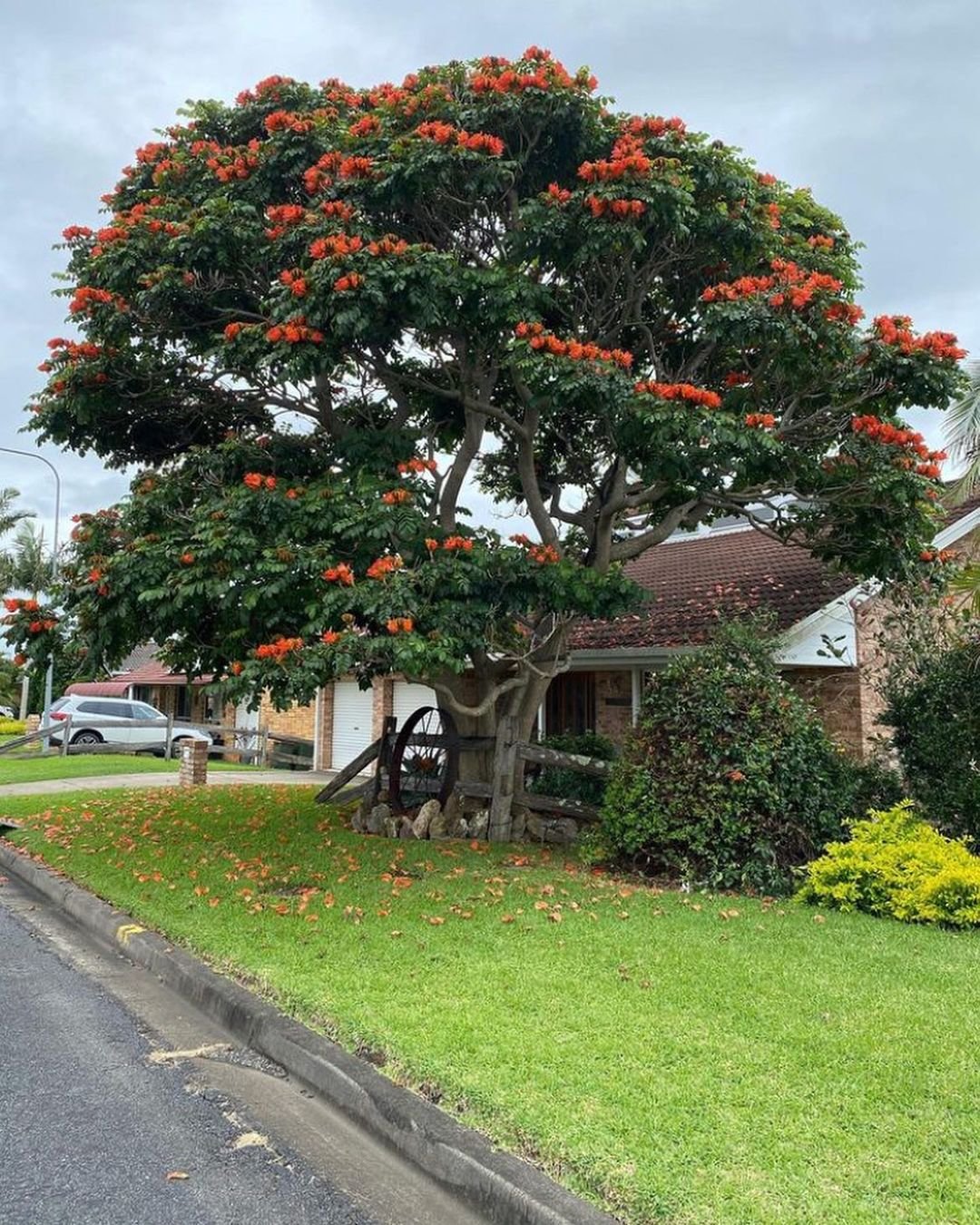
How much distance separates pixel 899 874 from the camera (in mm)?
7012

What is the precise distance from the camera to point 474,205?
8938 mm

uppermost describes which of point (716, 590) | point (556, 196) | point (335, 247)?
point (556, 196)

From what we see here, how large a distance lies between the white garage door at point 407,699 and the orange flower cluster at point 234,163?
12.5 m

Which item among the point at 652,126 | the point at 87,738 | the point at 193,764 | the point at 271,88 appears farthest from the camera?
the point at 87,738

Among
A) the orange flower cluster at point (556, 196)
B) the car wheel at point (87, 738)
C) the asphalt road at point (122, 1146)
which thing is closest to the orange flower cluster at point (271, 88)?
the orange flower cluster at point (556, 196)

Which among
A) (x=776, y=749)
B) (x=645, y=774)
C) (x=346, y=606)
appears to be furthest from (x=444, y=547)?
(x=776, y=749)

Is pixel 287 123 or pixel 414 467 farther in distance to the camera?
pixel 287 123

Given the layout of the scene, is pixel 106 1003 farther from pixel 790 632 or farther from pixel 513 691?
pixel 790 632

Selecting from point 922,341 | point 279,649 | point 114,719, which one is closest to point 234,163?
point 279,649

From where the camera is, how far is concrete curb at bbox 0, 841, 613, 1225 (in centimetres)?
325

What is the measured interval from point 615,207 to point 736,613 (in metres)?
5.11

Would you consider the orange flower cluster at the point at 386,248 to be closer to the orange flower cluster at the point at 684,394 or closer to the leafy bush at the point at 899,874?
the orange flower cluster at the point at 684,394

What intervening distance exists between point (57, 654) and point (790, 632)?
7.64 meters

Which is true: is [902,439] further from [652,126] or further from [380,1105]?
[380,1105]
